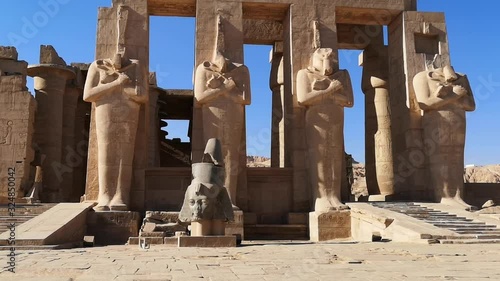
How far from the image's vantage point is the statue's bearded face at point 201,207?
9.43 meters

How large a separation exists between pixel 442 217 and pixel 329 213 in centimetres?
257

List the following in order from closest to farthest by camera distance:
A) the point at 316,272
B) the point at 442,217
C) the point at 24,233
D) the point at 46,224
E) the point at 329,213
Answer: the point at 316,272
the point at 24,233
the point at 46,224
the point at 442,217
the point at 329,213

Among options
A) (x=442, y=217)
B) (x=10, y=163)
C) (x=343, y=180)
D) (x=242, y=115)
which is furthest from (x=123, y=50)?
(x=442, y=217)

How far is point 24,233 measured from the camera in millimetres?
9445

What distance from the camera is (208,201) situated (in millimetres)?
9492

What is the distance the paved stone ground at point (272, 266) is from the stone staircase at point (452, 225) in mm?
1628

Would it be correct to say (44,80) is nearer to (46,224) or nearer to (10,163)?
(10,163)

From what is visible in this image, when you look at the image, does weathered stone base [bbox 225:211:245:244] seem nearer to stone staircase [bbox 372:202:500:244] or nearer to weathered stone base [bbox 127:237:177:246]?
weathered stone base [bbox 127:237:177:246]

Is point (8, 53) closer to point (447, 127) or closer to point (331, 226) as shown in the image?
point (331, 226)

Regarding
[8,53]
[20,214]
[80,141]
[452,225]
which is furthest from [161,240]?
[80,141]

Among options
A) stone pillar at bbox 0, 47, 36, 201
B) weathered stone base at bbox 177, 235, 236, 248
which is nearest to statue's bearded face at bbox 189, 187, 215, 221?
weathered stone base at bbox 177, 235, 236, 248

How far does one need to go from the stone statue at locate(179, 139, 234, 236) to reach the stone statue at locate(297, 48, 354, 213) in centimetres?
417

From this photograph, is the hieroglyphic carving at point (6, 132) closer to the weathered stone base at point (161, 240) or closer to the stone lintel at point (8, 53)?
the stone lintel at point (8, 53)

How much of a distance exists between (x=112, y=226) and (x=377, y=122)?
953 cm
